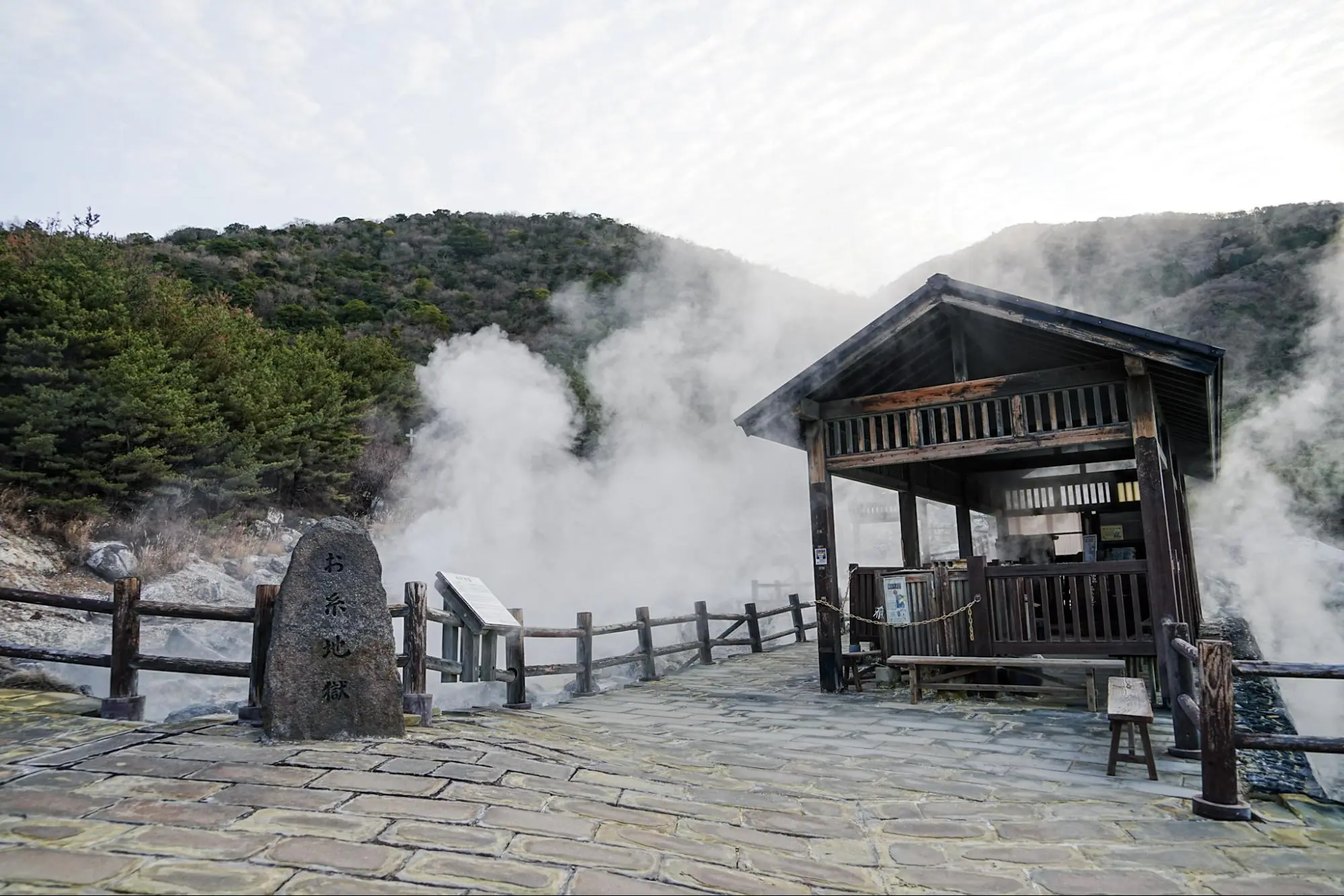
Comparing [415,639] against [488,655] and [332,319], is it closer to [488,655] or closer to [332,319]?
[488,655]

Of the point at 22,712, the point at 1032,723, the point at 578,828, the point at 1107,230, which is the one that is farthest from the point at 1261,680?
the point at 1107,230

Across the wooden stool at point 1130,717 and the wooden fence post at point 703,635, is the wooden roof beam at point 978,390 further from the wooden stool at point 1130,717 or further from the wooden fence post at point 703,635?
the wooden fence post at point 703,635

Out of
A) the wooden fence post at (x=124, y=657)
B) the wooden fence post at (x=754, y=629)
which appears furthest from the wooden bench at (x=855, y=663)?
the wooden fence post at (x=124, y=657)

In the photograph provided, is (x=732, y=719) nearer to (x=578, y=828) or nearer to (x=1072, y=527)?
(x=578, y=828)

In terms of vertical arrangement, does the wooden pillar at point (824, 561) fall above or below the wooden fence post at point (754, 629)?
above

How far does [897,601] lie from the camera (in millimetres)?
9242

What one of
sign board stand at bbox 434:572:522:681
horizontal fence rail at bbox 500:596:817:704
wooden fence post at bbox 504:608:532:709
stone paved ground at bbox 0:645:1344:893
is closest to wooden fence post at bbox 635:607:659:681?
horizontal fence rail at bbox 500:596:817:704

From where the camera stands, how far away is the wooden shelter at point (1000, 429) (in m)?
8.20

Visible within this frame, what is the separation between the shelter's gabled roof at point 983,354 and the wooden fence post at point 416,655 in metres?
4.54

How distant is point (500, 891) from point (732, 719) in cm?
521

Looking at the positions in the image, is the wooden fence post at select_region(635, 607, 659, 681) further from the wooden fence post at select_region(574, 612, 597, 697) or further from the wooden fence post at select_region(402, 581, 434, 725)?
the wooden fence post at select_region(402, 581, 434, 725)

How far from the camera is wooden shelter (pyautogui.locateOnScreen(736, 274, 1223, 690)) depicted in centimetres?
820

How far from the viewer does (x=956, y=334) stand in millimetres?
9789

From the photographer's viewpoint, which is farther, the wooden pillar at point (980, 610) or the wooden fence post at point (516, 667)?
the wooden pillar at point (980, 610)
